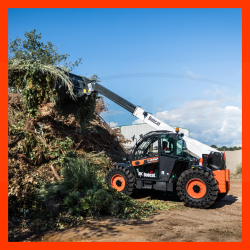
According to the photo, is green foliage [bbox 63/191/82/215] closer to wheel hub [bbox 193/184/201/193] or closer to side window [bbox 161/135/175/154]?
Result: side window [bbox 161/135/175/154]

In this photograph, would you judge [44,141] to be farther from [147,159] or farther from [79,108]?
[147,159]

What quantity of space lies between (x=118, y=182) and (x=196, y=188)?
2.72 m

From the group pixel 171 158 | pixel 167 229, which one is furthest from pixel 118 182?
pixel 167 229

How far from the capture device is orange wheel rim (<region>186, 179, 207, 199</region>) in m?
7.36

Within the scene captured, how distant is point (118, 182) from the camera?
859 cm

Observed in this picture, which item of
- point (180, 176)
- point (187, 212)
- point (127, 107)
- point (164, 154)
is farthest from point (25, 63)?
point (187, 212)

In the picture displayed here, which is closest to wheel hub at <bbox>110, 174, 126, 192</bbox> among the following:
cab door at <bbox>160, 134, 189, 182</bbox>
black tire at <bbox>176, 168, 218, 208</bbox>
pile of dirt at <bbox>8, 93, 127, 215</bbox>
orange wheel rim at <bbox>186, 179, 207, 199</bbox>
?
pile of dirt at <bbox>8, 93, 127, 215</bbox>

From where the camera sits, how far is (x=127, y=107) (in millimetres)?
9273

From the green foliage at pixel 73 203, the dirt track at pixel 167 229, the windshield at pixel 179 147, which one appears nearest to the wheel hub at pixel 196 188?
the dirt track at pixel 167 229

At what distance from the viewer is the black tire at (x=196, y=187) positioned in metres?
7.18

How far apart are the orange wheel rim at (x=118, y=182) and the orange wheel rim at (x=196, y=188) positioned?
2.31 meters

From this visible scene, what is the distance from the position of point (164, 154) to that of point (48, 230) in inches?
165

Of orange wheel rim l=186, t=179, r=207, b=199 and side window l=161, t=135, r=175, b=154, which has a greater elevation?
side window l=161, t=135, r=175, b=154

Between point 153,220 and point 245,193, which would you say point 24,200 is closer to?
point 153,220
